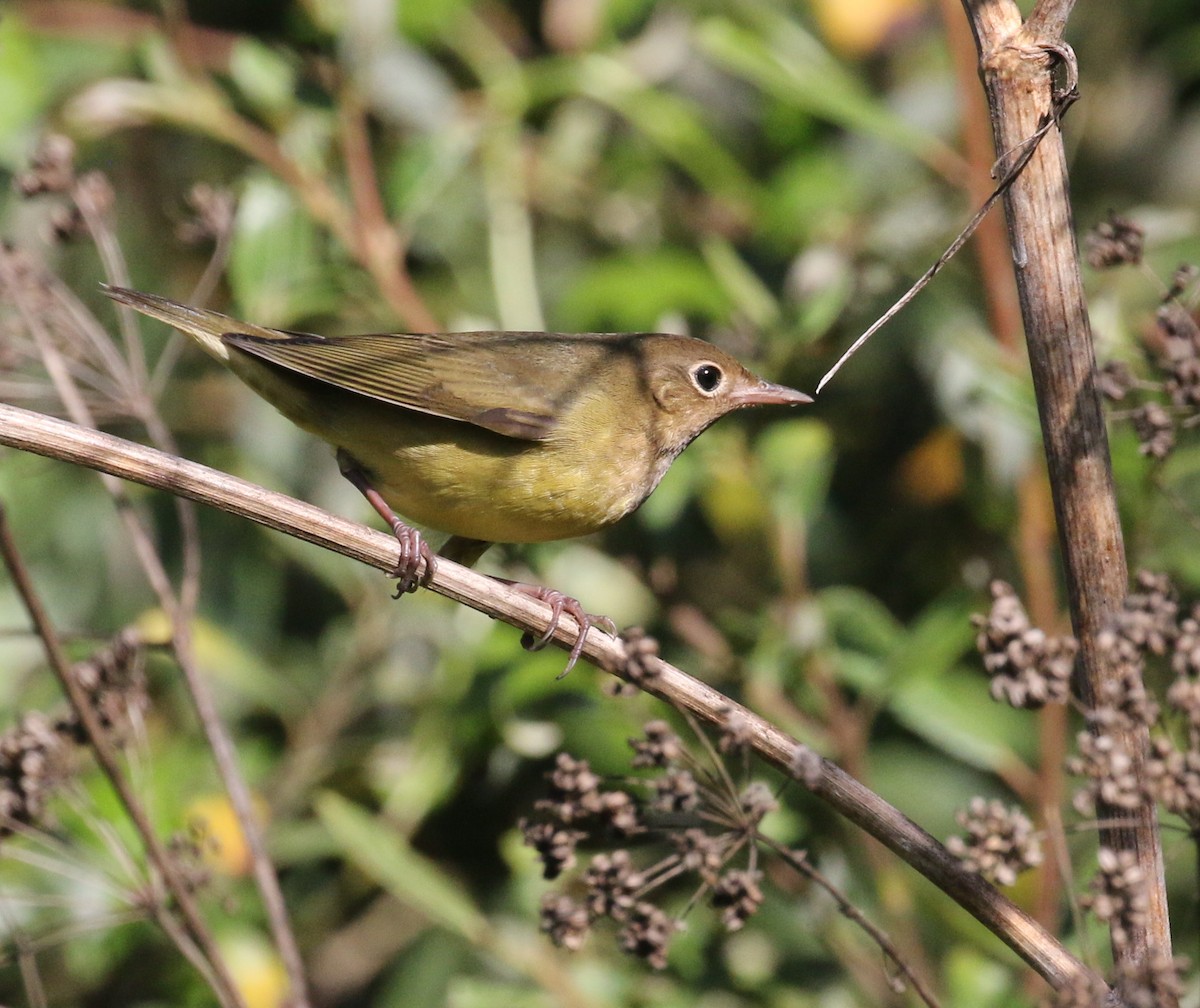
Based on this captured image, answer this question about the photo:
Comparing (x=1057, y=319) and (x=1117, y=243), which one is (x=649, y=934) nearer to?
(x=1057, y=319)

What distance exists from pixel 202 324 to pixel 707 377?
57.6 inches

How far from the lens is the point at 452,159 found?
4570 mm

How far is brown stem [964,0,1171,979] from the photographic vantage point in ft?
6.61

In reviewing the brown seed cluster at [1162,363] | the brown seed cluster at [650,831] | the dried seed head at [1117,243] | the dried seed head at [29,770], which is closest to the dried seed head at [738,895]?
the brown seed cluster at [650,831]

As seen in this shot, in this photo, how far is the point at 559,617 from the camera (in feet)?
9.52

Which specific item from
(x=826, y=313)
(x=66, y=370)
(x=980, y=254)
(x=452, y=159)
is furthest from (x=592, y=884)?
(x=452, y=159)

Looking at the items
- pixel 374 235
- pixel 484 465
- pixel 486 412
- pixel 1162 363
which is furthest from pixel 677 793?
pixel 374 235

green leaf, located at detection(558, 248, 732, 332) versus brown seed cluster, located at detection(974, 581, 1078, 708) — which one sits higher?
green leaf, located at detection(558, 248, 732, 332)

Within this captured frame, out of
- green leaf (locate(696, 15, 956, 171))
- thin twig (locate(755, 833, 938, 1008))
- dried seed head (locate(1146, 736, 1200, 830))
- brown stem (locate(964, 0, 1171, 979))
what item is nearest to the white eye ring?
green leaf (locate(696, 15, 956, 171))

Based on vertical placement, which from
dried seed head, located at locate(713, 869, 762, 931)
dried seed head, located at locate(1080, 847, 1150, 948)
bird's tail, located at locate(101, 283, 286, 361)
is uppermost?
bird's tail, located at locate(101, 283, 286, 361)

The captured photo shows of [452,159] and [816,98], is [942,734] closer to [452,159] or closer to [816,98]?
[816,98]

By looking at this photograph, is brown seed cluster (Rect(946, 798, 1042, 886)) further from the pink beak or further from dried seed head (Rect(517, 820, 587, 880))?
the pink beak

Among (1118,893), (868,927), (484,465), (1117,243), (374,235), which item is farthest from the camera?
(374,235)

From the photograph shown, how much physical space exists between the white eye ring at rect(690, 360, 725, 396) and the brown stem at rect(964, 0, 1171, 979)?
2160mm
